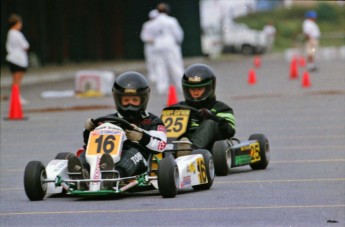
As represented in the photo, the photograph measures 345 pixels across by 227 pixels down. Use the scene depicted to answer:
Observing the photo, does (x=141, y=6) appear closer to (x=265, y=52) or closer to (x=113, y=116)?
(x=265, y=52)

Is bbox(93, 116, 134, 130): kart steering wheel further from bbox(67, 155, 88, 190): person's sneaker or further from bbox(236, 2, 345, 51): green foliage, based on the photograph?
bbox(236, 2, 345, 51): green foliage

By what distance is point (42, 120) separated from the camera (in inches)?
856

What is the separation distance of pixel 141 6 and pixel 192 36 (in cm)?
472

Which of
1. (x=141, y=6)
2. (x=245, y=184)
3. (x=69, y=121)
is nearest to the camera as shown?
(x=245, y=184)

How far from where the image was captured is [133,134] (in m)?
10.7

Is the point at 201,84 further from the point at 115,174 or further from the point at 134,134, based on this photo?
the point at 115,174

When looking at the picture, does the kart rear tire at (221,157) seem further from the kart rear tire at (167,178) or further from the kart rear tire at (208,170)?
the kart rear tire at (167,178)

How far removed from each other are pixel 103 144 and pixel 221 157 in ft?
6.60

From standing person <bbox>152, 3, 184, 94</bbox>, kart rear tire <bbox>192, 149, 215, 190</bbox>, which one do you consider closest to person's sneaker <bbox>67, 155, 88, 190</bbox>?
kart rear tire <bbox>192, 149, 215, 190</bbox>

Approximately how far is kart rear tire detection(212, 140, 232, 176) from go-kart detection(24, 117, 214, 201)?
40.7 inches

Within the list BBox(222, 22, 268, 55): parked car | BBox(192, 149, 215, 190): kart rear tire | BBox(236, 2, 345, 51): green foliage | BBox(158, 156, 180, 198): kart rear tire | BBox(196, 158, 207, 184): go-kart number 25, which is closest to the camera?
BBox(158, 156, 180, 198): kart rear tire

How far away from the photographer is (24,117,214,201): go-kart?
10.2 m

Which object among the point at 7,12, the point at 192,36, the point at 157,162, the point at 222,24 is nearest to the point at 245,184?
the point at 157,162

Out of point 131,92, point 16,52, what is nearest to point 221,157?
point 131,92
